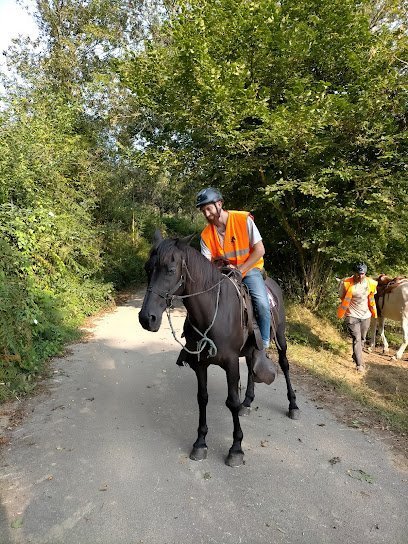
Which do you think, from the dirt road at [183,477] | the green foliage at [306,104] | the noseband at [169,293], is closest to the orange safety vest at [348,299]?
the green foliage at [306,104]

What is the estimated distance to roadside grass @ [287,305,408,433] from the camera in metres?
5.49

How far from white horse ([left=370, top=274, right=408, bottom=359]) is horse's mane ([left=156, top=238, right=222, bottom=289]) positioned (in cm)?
663

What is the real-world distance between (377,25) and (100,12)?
13.3 meters

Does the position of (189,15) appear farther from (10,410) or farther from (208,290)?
(10,410)

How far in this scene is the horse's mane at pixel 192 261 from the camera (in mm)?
3256

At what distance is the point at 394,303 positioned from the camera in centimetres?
893

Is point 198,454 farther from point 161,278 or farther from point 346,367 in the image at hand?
point 346,367

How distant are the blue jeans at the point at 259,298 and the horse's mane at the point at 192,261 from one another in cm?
62

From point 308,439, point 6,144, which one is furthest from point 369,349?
point 6,144

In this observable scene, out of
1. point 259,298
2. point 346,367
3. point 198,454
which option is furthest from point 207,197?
point 346,367

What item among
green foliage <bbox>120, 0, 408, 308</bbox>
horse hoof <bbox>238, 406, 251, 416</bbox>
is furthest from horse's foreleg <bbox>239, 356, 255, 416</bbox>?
green foliage <bbox>120, 0, 408, 308</bbox>

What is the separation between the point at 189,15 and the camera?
29.9 feet

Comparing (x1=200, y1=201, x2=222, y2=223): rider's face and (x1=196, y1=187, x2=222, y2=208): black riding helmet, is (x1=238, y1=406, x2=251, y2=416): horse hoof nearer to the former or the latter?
(x1=200, y1=201, x2=222, y2=223): rider's face

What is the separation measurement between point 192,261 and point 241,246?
883 millimetres
